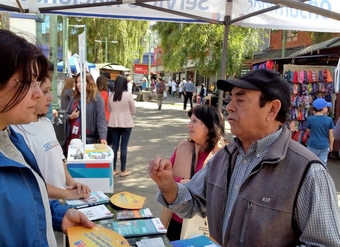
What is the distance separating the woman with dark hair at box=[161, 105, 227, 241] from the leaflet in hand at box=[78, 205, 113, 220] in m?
0.96

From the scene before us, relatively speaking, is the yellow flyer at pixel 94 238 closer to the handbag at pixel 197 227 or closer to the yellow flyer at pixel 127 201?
the yellow flyer at pixel 127 201

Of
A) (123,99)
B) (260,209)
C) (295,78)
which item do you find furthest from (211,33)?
(260,209)

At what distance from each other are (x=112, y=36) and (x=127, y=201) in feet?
70.2

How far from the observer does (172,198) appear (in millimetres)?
1791

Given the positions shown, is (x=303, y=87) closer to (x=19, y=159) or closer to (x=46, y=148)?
(x=46, y=148)

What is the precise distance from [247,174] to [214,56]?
1286 centimetres

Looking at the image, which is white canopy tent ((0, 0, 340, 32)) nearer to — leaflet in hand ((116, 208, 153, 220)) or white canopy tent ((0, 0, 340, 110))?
white canopy tent ((0, 0, 340, 110))

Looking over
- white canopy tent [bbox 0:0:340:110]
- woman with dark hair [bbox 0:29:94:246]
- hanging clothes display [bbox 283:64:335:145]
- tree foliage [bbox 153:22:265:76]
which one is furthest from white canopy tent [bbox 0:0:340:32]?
tree foliage [bbox 153:22:265:76]

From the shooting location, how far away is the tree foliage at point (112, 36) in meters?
21.2

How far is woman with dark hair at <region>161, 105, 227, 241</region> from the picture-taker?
112 inches

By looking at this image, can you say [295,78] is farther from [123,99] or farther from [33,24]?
[33,24]

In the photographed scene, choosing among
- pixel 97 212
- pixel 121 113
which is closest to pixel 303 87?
pixel 121 113

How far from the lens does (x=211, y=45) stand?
13.5 meters

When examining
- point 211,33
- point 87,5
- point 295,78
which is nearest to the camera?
point 87,5
